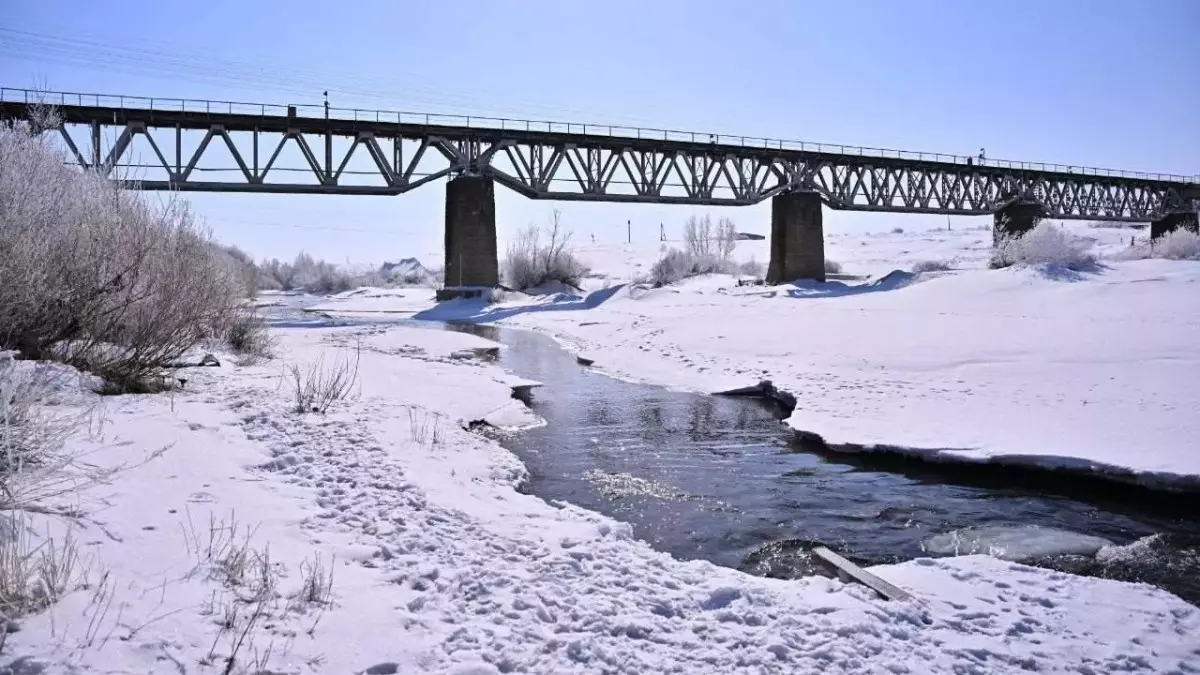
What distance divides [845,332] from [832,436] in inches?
370

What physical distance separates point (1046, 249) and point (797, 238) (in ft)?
50.7

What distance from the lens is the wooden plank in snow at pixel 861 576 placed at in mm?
5242

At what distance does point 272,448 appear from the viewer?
25.6ft

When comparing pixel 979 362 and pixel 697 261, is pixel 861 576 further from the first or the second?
pixel 697 261

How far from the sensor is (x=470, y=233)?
40562 mm

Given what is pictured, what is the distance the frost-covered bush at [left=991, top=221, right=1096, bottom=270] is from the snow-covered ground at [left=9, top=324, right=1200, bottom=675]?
28.9 metres

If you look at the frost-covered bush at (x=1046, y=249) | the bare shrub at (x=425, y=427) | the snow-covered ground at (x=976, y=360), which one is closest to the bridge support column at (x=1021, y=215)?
the frost-covered bush at (x=1046, y=249)

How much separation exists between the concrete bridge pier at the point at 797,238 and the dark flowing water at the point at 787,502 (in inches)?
1375

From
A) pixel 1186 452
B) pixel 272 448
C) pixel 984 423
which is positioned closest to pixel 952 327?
pixel 984 423

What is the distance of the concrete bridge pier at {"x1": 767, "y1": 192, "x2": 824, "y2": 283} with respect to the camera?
4588 centimetres

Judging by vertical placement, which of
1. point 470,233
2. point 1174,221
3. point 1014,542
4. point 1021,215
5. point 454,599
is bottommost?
point 1014,542

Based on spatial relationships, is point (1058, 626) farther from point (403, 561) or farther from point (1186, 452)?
point (1186, 452)

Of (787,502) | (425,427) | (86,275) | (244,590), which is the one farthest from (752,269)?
(244,590)

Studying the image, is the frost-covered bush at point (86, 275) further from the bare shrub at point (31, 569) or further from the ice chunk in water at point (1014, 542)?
the ice chunk in water at point (1014, 542)
